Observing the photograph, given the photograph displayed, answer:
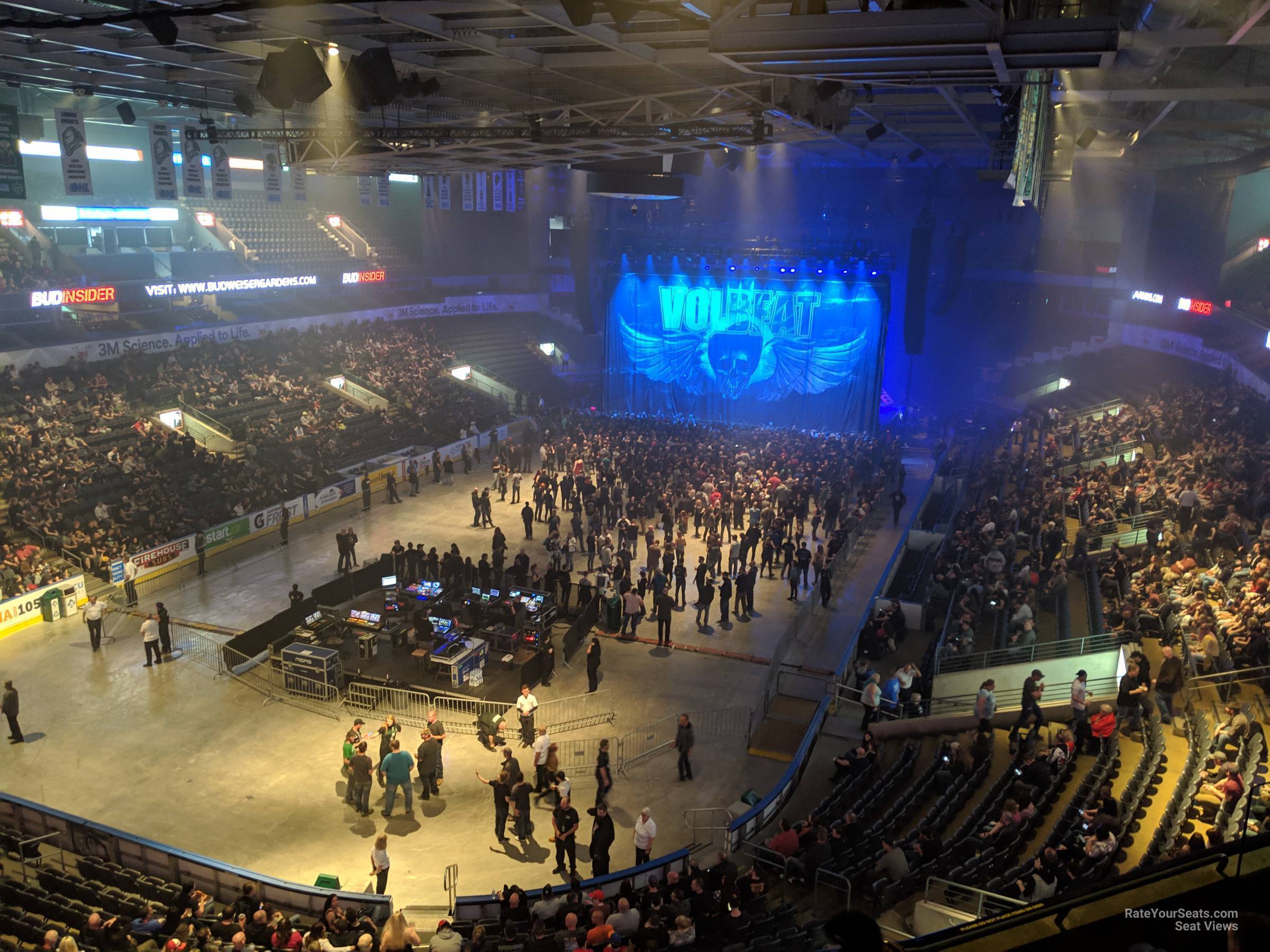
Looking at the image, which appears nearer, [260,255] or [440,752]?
[440,752]

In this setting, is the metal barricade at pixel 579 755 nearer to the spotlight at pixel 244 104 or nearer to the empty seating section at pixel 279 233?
the spotlight at pixel 244 104

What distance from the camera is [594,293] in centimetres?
4700

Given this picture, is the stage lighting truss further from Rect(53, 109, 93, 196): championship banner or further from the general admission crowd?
the general admission crowd

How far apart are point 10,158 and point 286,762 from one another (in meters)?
14.0

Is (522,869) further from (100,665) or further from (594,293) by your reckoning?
(594,293)

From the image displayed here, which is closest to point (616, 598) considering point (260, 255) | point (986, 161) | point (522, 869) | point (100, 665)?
point (522, 869)

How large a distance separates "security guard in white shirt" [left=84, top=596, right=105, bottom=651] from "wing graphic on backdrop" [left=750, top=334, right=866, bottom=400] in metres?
27.5

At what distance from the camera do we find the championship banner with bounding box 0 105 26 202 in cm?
1866

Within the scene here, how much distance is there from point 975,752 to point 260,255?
36789 millimetres

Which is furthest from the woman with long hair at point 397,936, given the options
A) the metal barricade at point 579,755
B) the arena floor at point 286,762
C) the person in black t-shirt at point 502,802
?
the metal barricade at point 579,755

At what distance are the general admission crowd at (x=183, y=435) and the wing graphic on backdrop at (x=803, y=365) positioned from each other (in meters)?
11.7

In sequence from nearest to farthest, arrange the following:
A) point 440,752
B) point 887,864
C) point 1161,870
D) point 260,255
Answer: point 1161,870 < point 887,864 < point 440,752 < point 260,255

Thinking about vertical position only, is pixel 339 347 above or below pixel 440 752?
above

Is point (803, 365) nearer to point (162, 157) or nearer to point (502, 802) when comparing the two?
point (162, 157)
